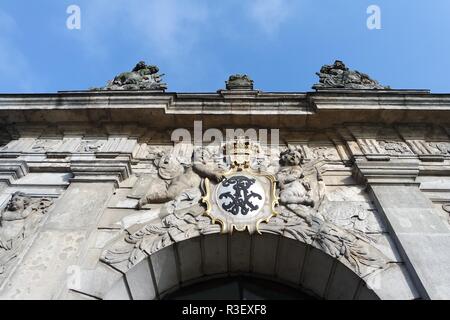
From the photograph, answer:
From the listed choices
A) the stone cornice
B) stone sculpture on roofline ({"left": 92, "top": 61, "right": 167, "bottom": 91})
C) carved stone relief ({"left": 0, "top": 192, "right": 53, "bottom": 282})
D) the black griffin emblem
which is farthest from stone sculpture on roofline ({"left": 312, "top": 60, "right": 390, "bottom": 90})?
carved stone relief ({"left": 0, "top": 192, "right": 53, "bottom": 282})

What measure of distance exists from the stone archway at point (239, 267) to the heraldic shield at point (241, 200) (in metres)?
0.19

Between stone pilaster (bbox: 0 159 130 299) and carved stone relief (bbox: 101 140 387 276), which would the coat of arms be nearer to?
carved stone relief (bbox: 101 140 387 276)

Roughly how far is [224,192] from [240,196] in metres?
0.25

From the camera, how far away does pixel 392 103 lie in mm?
6273

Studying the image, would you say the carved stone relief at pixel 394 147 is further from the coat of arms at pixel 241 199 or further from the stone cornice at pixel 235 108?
the coat of arms at pixel 241 199

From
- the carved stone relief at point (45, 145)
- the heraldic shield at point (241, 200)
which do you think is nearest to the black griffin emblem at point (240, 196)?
the heraldic shield at point (241, 200)

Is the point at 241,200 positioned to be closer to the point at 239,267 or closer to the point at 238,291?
the point at 239,267

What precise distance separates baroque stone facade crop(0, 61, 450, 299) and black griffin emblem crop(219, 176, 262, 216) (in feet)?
0.07

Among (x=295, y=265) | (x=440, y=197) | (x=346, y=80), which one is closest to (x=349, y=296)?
(x=295, y=265)

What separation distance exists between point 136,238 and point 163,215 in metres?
0.52

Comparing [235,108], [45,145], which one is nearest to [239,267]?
[235,108]

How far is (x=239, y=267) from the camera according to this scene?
498 cm

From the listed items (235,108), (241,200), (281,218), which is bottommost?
(281,218)
